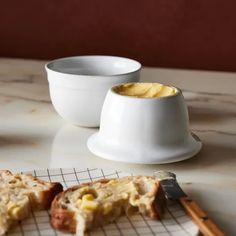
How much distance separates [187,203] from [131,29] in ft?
4.05

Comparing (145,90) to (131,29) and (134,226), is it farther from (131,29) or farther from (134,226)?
(131,29)

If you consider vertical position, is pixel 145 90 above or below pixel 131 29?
above

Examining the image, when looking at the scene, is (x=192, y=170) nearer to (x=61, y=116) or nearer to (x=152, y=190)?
(x=152, y=190)

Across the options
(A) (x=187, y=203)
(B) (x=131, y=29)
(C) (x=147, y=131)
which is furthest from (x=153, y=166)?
(B) (x=131, y=29)

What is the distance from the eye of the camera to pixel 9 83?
158 centimetres

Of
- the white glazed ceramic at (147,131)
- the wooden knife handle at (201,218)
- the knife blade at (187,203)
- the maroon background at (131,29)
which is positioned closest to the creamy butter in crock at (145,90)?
the white glazed ceramic at (147,131)

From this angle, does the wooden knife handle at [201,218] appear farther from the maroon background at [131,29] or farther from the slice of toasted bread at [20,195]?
the maroon background at [131,29]

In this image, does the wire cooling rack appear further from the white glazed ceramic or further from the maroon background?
the maroon background

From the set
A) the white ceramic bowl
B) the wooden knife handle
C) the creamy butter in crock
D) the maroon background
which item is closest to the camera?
the wooden knife handle

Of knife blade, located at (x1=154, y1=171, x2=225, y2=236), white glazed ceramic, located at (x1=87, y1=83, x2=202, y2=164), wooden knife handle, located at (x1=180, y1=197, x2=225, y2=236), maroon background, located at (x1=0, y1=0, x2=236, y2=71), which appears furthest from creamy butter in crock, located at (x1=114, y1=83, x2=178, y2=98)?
maroon background, located at (x1=0, y1=0, x2=236, y2=71)

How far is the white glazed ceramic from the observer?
1.02 metres

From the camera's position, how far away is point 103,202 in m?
0.82

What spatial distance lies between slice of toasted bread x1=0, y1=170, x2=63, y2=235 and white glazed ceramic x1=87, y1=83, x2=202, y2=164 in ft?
0.57

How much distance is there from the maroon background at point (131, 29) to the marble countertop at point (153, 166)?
322mm
